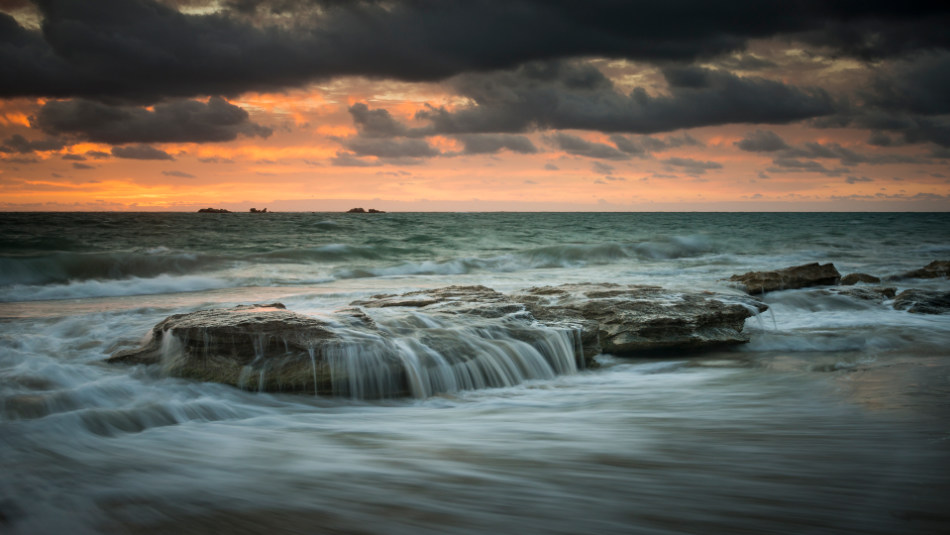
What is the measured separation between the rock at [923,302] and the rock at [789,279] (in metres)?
1.82

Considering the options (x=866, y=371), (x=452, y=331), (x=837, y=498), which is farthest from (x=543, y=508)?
(x=866, y=371)

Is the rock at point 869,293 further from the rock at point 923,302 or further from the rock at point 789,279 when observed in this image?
the rock at point 789,279

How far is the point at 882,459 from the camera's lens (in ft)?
9.77

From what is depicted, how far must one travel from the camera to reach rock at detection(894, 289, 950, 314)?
326 inches

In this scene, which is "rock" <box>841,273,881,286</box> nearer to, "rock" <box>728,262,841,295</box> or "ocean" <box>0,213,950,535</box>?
"rock" <box>728,262,841,295</box>

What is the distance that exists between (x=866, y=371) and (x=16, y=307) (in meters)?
13.5

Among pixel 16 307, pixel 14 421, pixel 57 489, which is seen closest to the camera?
pixel 57 489

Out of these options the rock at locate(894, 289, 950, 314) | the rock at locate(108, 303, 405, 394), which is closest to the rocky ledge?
the rock at locate(108, 303, 405, 394)

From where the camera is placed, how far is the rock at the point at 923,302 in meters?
8.29

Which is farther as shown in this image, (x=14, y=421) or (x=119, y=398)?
(x=119, y=398)

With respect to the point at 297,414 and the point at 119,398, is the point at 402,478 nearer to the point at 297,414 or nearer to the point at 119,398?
the point at 297,414

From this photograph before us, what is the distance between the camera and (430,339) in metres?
5.21

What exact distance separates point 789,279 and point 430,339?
28.6ft

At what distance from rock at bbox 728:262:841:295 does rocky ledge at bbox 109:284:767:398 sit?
11.9ft
